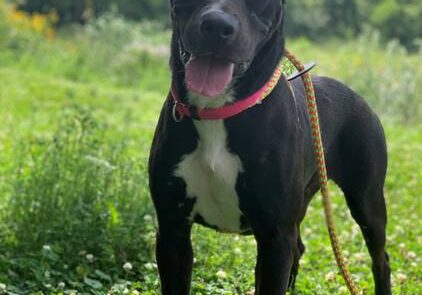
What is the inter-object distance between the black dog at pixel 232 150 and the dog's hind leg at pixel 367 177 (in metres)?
0.76

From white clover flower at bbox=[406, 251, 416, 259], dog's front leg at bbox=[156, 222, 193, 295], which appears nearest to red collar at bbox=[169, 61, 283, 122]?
dog's front leg at bbox=[156, 222, 193, 295]

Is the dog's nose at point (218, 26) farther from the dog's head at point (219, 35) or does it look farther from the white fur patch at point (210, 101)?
the white fur patch at point (210, 101)

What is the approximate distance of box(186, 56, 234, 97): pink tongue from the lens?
3.00 meters

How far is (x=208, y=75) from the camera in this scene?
9.90 feet

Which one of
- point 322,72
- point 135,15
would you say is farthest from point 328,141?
point 135,15

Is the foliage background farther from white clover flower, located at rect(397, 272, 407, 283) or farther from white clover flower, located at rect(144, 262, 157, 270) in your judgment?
white clover flower, located at rect(144, 262, 157, 270)

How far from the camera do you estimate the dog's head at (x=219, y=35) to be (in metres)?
2.88

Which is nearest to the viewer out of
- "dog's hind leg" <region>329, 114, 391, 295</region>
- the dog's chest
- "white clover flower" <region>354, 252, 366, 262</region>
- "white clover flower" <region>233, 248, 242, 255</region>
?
the dog's chest

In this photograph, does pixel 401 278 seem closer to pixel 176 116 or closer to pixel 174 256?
pixel 174 256

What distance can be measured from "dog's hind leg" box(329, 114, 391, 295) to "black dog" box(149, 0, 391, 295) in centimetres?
76

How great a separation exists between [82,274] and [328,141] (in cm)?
166

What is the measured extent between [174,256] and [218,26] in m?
1.10

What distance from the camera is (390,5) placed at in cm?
2781

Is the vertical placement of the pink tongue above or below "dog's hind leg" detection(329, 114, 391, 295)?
above
